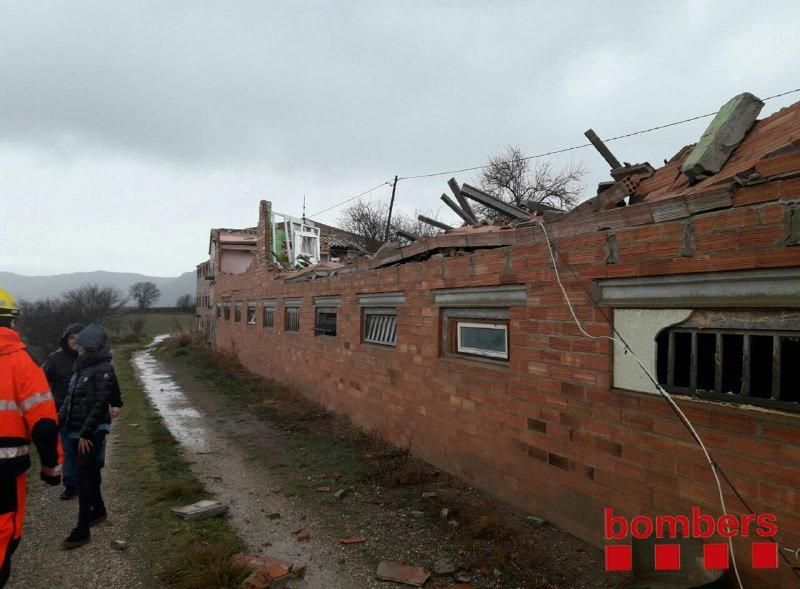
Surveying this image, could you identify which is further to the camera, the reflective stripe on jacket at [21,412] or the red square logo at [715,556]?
Answer: the reflective stripe on jacket at [21,412]

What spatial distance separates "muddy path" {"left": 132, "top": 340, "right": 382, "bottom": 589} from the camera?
158 inches

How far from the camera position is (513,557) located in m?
3.97

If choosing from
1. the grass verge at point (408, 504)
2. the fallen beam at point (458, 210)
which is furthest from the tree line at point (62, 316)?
the fallen beam at point (458, 210)

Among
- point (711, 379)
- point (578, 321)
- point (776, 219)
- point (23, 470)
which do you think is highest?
point (776, 219)

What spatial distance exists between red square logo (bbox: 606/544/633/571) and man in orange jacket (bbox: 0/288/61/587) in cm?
392

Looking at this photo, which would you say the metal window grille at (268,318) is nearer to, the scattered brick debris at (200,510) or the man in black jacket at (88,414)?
the scattered brick debris at (200,510)

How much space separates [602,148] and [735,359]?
2.86 m

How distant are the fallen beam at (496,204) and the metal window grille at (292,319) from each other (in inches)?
272

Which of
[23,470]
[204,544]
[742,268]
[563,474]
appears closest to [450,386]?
[563,474]

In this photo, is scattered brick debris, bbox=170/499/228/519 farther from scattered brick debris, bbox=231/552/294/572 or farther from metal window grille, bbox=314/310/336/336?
metal window grille, bbox=314/310/336/336

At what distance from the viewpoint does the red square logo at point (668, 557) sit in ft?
9.73

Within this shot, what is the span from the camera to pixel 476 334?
5.73 metres

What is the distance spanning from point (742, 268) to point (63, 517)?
616 centimetres

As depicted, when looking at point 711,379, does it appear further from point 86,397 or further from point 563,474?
point 86,397
